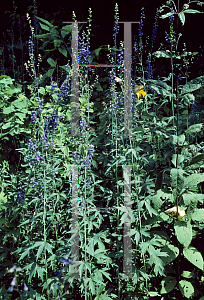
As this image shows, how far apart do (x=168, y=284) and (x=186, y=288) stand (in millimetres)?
170

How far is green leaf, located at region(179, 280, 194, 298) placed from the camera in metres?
2.69

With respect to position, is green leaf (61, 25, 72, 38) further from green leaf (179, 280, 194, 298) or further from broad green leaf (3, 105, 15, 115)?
green leaf (179, 280, 194, 298)

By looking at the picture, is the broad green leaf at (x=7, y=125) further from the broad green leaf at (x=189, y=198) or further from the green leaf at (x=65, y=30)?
the broad green leaf at (x=189, y=198)

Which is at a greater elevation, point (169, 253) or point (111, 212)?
point (111, 212)

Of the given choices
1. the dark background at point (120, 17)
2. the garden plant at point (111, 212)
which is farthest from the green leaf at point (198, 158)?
the dark background at point (120, 17)

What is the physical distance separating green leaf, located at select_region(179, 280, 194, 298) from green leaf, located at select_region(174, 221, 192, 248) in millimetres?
496

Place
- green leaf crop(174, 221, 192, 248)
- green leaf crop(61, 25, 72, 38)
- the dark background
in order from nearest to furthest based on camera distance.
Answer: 1. green leaf crop(174, 221, 192, 248)
2. green leaf crop(61, 25, 72, 38)
3. the dark background

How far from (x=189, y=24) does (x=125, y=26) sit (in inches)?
46.0

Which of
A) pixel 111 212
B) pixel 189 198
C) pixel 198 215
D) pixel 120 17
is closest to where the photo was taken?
pixel 189 198

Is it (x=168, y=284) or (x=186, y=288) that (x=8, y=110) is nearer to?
(x=168, y=284)

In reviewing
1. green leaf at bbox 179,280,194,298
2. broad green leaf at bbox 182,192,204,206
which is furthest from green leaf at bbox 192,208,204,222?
green leaf at bbox 179,280,194,298

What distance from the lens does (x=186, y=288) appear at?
8.98 ft

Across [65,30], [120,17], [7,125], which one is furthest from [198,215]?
[120,17]

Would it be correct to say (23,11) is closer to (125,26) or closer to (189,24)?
(125,26)
